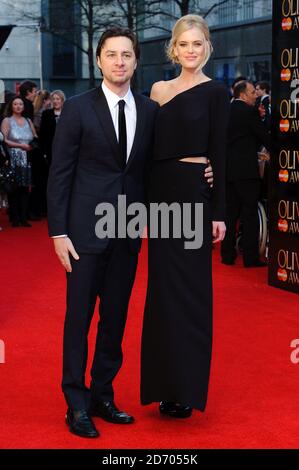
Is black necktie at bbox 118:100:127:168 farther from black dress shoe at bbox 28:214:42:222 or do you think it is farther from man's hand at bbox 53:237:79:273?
black dress shoe at bbox 28:214:42:222

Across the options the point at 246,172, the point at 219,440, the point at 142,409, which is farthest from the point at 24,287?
the point at 219,440

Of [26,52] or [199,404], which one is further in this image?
[26,52]

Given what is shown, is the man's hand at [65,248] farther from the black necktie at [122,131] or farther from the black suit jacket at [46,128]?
the black suit jacket at [46,128]

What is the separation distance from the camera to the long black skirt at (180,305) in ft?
15.0

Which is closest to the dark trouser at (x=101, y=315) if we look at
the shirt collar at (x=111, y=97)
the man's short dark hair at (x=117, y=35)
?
the shirt collar at (x=111, y=97)

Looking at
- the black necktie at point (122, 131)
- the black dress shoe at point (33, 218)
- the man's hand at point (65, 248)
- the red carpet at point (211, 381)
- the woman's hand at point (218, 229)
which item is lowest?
the red carpet at point (211, 381)

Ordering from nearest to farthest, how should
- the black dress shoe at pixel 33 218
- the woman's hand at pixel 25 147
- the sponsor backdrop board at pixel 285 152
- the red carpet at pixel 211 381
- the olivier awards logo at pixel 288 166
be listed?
the red carpet at pixel 211 381, the sponsor backdrop board at pixel 285 152, the olivier awards logo at pixel 288 166, the woman's hand at pixel 25 147, the black dress shoe at pixel 33 218

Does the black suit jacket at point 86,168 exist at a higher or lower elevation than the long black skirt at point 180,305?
higher

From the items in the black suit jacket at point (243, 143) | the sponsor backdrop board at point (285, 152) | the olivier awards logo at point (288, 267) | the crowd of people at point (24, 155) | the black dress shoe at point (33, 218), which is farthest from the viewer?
the black dress shoe at point (33, 218)

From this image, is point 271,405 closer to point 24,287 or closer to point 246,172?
point 24,287

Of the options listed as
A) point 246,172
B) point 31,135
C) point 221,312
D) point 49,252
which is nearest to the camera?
point 221,312

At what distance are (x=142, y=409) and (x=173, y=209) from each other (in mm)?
1087

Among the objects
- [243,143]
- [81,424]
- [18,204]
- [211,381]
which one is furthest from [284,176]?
[18,204]

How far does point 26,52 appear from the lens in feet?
146
